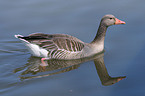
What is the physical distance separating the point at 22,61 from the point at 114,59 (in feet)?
10.9

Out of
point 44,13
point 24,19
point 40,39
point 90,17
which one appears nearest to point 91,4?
point 90,17

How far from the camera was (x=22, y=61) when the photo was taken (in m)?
10.8

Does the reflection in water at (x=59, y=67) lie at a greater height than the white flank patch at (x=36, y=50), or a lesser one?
lesser

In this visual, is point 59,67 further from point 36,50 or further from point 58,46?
point 36,50

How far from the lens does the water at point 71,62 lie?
350 inches

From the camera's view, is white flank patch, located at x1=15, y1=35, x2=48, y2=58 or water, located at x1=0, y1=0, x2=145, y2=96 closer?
water, located at x1=0, y1=0, x2=145, y2=96

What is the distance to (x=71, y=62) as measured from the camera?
10.7 m

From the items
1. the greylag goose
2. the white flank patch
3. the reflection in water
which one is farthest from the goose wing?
the reflection in water

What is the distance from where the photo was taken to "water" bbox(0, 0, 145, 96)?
888 cm

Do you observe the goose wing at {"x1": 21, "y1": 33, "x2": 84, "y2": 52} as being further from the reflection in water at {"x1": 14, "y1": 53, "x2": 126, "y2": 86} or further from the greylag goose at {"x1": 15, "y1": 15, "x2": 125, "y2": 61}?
the reflection in water at {"x1": 14, "y1": 53, "x2": 126, "y2": 86}

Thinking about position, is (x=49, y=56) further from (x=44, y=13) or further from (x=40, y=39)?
(x=44, y=13)

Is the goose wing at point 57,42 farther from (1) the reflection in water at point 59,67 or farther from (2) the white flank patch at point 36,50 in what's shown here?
(1) the reflection in water at point 59,67

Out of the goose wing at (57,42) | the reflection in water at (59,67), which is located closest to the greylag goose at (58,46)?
the goose wing at (57,42)

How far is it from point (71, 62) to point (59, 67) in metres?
0.63
